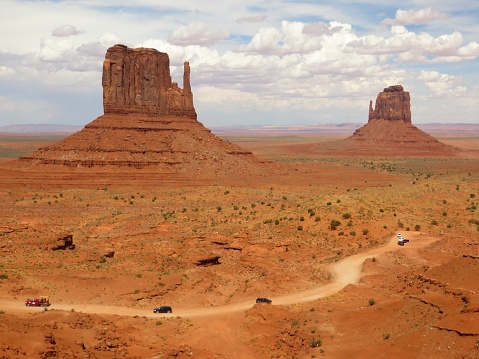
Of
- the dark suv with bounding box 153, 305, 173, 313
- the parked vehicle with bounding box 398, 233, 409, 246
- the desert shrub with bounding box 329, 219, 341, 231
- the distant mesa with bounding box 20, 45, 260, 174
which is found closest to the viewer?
the dark suv with bounding box 153, 305, 173, 313

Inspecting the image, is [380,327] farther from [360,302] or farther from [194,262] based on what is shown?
[194,262]

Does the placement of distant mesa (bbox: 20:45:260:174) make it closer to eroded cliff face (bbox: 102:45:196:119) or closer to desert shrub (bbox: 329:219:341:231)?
eroded cliff face (bbox: 102:45:196:119)

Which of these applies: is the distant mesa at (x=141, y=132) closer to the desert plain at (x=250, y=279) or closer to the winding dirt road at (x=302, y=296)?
A: the desert plain at (x=250, y=279)

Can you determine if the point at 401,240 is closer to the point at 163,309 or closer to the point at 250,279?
the point at 250,279

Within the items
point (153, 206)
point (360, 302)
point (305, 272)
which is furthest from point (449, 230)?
point (153, 206)

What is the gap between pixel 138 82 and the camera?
4348 inches

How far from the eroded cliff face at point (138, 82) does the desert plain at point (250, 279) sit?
37.1 metres

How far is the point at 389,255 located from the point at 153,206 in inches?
1589

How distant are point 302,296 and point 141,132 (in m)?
76.6

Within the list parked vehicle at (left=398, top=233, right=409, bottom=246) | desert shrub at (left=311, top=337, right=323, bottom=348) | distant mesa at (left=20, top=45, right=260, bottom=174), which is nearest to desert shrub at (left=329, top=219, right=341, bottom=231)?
parked vehicle at (left=398, top=233, right=409, bottom=246)

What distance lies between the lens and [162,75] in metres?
113

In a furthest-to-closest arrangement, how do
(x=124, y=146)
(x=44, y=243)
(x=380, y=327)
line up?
(x=124, y=146), (x=44, y=243), (x=380, y=327)

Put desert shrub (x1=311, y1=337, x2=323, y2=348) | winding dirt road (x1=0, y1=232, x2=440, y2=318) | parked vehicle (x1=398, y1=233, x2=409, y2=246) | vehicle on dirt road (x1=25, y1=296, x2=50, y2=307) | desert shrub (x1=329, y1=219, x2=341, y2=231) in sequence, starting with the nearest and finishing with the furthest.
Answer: desert shrub (x1=311, y1=337, x2=323, y2=348) → vehicle on dirt road (x1=25, y1=296, x2=50, y2=307) → winding dirt road (x1=0, y1=232, x2=440, y2=318) → parked vehicle (x1=398, y1=233, x2=409, y2=246) → desert shrub (x1=329, y1=219, x2=341, y2=231)

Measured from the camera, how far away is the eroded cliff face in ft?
359
